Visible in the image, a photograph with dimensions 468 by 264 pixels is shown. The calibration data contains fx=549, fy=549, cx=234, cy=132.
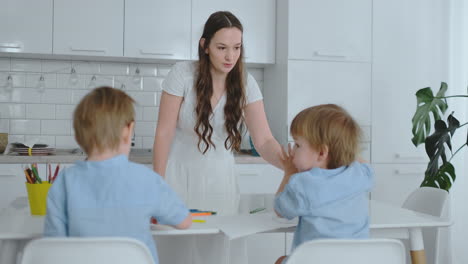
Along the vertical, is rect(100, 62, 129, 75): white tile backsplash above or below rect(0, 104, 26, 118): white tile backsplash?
above

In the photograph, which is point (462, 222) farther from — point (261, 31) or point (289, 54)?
point (261, 31)

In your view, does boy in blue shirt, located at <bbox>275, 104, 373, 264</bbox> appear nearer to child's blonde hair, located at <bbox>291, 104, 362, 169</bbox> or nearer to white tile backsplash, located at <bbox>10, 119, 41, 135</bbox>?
child's blonde hair, located at <bbox>291, 104, 362, 169</bbox>

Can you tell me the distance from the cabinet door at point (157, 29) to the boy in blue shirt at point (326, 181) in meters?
2.23

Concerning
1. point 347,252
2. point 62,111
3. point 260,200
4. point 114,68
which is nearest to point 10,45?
point 62,111

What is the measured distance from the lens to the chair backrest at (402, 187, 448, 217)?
2203 mm

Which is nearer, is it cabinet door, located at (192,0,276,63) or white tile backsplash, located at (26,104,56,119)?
cabinet door, located at (192,0,276,63)

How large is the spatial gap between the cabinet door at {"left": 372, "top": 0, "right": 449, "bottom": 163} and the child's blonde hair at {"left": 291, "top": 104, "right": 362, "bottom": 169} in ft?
7.42

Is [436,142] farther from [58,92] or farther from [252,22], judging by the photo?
[58,92]

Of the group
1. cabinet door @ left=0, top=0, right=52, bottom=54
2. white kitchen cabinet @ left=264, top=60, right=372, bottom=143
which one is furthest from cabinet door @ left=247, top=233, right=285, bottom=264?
cabinet door @ left=0, top=0, right=52, bottom=54

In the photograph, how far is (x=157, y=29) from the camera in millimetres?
3689

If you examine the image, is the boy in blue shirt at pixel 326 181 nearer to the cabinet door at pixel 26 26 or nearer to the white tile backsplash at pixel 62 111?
the cabinet door at pixel 26 26

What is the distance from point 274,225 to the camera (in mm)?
1625

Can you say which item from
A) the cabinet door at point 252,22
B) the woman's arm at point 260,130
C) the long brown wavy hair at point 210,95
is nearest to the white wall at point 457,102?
the cabinet door at point 252,22

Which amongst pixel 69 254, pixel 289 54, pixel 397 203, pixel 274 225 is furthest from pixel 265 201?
pixel 397 203
